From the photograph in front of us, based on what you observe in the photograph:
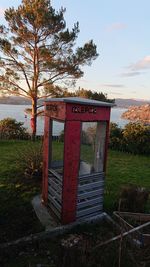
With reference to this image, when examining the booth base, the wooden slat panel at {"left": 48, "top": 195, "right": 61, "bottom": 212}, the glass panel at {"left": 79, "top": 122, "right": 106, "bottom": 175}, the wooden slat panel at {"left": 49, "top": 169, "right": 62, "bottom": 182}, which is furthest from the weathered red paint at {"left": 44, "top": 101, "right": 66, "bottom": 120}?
the booth base

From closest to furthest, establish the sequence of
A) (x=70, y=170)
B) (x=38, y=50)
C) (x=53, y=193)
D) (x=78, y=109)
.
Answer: (x=78, y=109)
(x=70, y=170)
(x=53, y=193)
(x=38, y=50)

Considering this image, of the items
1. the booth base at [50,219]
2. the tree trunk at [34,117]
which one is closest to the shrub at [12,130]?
the tree trunk at [34,117]

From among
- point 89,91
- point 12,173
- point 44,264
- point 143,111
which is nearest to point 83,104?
point 44,264

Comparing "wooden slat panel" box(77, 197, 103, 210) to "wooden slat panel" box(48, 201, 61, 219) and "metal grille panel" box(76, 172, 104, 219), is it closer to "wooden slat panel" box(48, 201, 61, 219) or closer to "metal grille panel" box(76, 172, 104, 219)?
"metal grille panel" box(76, 172, 104, 219)

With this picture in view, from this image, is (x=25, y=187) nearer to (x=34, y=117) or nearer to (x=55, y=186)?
(x=55, y=186)

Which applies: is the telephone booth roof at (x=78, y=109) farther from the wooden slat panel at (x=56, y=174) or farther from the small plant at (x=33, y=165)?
Result: the small plant at (x=33, y=165)

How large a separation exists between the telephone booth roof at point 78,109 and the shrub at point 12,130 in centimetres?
Result: 1365

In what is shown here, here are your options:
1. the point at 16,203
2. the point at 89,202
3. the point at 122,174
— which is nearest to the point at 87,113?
the point at 89,202

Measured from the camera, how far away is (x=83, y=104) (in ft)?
17.0

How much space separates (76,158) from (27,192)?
261 cm

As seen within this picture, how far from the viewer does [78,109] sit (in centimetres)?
Answer: 518

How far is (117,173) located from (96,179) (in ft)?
14.4

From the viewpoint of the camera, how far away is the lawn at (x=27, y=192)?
486 cm

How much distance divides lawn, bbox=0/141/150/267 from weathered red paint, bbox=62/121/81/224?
67 cm
